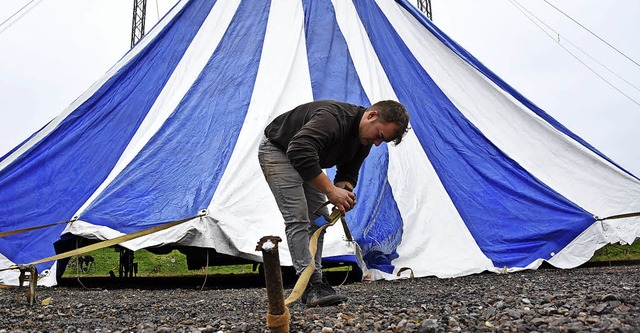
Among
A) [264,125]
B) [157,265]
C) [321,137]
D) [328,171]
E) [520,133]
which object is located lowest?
[157,265]

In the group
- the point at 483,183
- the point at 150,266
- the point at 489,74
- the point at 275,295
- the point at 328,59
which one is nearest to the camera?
the point at 275,295

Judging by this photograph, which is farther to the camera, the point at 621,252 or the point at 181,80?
the point at 621,252

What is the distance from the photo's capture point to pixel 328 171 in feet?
12.9

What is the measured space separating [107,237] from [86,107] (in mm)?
1411

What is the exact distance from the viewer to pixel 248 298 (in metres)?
2.73

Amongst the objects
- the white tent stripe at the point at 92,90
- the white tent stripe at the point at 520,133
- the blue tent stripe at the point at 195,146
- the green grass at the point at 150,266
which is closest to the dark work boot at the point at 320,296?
the blue tent stripe at the point at 195,146

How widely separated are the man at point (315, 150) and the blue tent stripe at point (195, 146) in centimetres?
130

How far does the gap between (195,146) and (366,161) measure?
1226 millimetres

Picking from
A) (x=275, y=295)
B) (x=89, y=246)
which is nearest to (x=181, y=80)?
(x=89, y=246)

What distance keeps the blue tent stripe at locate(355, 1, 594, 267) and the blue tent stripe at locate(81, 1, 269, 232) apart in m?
1.11

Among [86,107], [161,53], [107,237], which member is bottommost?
[107,237]

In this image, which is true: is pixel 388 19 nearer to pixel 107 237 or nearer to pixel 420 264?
pixel 420 264

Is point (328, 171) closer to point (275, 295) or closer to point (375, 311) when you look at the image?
point (375, 311)

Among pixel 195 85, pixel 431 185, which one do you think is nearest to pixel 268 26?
pixel 195 85
